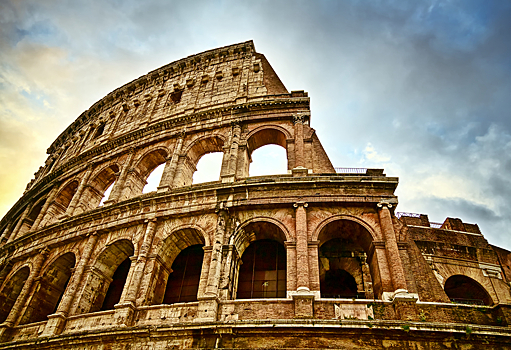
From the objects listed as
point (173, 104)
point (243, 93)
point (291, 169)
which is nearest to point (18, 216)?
point (173, 104)

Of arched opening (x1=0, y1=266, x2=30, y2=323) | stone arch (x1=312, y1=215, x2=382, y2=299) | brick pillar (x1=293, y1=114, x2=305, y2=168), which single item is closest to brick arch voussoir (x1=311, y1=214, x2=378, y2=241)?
stone arch (x1=312, y1=215, x2=382, y2=299)

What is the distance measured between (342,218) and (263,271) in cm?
294

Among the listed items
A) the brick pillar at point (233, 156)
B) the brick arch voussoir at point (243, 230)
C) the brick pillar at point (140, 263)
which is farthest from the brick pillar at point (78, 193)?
the brick arch voussoir at point (243, 230)

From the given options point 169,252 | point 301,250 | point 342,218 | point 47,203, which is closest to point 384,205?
point 342,218

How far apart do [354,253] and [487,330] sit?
4119 millimetres

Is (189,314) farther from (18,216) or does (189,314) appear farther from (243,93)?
(18,216)

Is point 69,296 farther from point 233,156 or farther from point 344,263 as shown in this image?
point 344,263

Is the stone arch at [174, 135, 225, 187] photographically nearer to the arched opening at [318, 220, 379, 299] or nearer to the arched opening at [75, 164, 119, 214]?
the arched opening at [75, 164, 119, 214]

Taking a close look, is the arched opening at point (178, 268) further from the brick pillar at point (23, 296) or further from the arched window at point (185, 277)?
the brick pillar at point (23, 296)

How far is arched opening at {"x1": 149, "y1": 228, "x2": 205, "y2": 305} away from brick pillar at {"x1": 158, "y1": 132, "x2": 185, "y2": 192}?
226 cm

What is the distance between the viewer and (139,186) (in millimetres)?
15289

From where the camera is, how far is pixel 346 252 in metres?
11.6

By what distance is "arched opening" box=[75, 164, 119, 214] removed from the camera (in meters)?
16.0

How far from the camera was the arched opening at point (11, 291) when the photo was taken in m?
13.9
